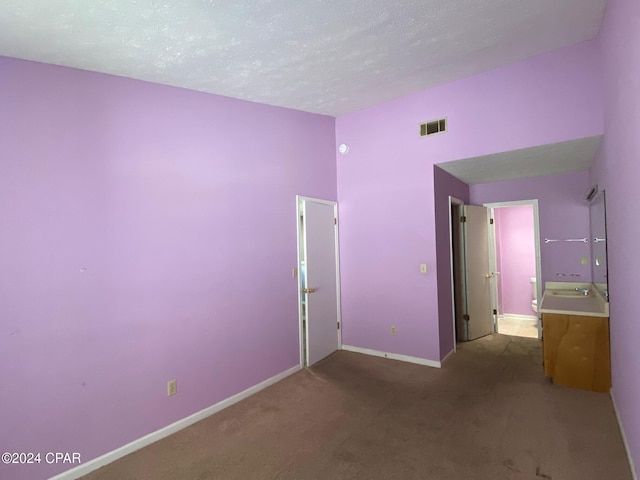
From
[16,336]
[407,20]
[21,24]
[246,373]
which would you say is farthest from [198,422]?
[407,20]

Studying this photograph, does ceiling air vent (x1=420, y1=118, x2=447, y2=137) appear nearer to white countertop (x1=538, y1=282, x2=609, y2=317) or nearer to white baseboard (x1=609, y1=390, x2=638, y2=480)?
white countertop (x1=538, y1=282, x2=609, y2=317)

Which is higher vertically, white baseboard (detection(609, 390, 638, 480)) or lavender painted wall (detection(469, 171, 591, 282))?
lavender painted wall (detection(469, 171, 591, 282))

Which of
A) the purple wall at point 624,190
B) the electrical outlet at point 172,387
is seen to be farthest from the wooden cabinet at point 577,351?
the electrical outlet at point 172,387

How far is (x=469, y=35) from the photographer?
243 cm

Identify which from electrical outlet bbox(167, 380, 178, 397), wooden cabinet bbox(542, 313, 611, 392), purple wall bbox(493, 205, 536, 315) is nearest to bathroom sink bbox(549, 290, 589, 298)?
wooden cabinet bbox(542, 313, 611, 392)

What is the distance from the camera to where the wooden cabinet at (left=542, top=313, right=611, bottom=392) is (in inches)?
113

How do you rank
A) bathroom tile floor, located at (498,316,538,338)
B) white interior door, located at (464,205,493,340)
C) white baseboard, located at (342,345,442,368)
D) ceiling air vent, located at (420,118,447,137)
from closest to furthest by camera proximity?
ceiling air vent, located at (420,118,447,137)
white baseboard, located at (342,345,442,368)
white interior door, located at (464,205,493,340)
bathroom tile floor, located at (498,316,538,338)

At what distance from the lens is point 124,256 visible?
228cm

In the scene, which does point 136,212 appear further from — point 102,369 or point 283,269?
point 283,269

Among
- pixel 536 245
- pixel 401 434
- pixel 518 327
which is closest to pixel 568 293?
pixel 536 245

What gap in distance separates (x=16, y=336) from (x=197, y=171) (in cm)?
160

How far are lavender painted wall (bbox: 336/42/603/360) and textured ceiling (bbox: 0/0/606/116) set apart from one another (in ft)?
0.87

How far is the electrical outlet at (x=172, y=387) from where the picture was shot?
2.48 metres

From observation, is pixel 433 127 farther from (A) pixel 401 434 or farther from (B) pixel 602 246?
(A) pixel 401 434
